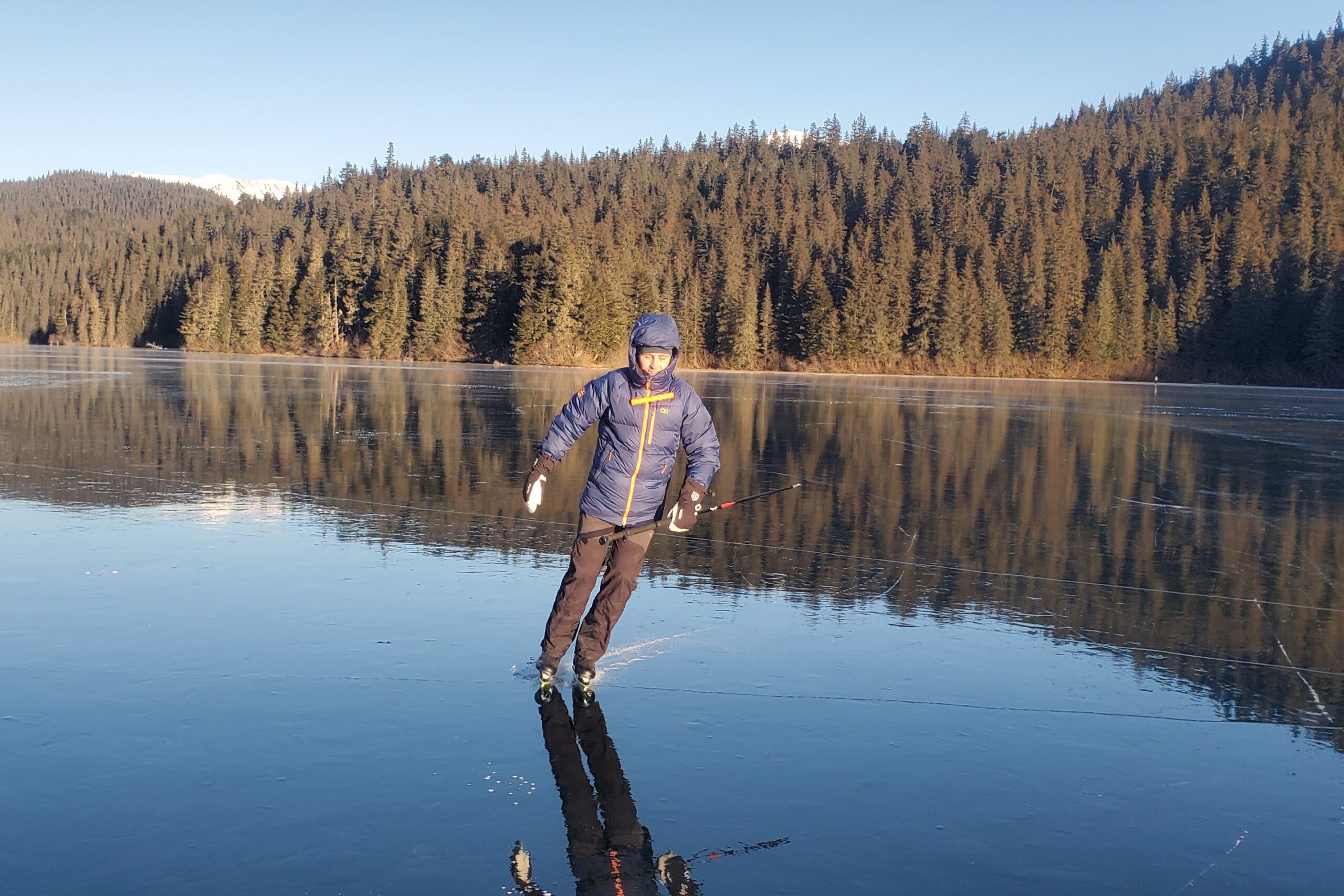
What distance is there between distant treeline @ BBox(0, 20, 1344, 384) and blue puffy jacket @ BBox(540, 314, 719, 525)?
76110 mm

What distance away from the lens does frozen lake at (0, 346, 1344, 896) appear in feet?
12.6

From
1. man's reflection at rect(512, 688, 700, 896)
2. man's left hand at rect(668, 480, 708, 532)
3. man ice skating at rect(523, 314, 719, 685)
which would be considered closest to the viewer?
man's reflection at rect(512, 688, 700, 896)

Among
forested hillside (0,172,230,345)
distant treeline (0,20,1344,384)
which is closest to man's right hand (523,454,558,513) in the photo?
distant treeline (0,20,1344,384)

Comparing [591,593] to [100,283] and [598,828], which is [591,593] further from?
[100,283]

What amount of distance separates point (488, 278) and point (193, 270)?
57913mm

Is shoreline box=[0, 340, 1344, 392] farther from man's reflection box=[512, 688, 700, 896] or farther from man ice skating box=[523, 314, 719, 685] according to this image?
man's reflection box=[512, 688, 700, 896]

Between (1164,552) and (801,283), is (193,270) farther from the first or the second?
(1164,552)

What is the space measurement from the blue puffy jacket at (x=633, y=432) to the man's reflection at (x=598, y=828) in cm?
122

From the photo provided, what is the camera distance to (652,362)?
5719 mm

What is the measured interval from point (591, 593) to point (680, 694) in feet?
2.34

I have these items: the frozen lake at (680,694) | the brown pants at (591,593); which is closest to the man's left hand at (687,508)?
the brown pants at (591,593)

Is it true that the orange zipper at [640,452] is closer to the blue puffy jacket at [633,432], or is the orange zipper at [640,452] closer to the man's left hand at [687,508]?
the blue puffy jacket at [633,432]

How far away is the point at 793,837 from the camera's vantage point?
396 centimetres

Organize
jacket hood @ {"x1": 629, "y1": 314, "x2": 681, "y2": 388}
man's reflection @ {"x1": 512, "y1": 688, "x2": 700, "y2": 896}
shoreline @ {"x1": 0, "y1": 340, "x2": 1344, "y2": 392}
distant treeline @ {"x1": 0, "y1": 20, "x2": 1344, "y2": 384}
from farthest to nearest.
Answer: distant treeline @ {"x1": 0, "y1": 20, "x2": 1344, "y2": 384} → shoreline @ {"x1": 0, "y1": 340, "x2": 1344, "y2": 392} → jacket hood @ {"x1": 629, "y1": 314, "x2": 681, "y2": 388} → man's reflection @ {"x1": 512, "y1": 688, "x2": 700, "y2": 896}
